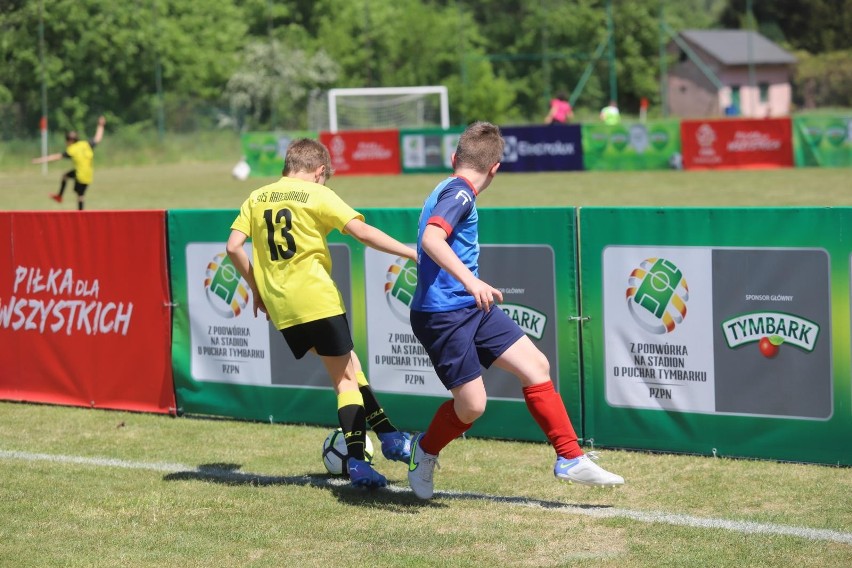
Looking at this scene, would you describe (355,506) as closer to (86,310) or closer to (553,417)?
(553,417)

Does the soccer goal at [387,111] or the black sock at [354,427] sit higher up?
the soccer goal at [387,111]

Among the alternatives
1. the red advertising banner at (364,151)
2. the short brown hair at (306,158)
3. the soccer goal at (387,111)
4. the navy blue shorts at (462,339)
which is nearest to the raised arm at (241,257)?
the short brown hair at (306,158)

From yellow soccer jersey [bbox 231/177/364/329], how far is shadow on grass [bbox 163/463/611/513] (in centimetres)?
99

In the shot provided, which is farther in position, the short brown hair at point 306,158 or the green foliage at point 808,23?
the green foliage at point 808,23

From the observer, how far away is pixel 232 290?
8922 millimetres

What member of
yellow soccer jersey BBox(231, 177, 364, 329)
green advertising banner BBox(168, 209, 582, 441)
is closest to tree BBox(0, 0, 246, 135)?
Result: green advertising banner BBox(168, 209, 582, 441)

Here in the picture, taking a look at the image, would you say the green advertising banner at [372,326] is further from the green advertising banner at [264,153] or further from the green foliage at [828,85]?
the green foliage at [828,85]

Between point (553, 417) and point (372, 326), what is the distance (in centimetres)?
255

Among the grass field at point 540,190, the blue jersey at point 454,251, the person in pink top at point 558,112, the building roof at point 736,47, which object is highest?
the building roof at point 736,47

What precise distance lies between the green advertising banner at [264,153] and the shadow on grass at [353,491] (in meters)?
29.8

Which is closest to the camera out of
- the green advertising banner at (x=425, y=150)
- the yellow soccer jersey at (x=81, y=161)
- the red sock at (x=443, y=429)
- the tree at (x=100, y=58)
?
the red sock at (x=443, y=429)

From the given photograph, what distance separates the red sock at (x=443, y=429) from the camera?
6.35 meters

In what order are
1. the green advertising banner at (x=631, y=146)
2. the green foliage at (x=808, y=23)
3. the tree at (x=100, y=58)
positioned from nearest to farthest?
the green advertising banner at (x=631, y=146) < the tree at (x=100, y=58) < the green foliage at (x=808, y=23)

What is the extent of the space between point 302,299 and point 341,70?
56.9m
